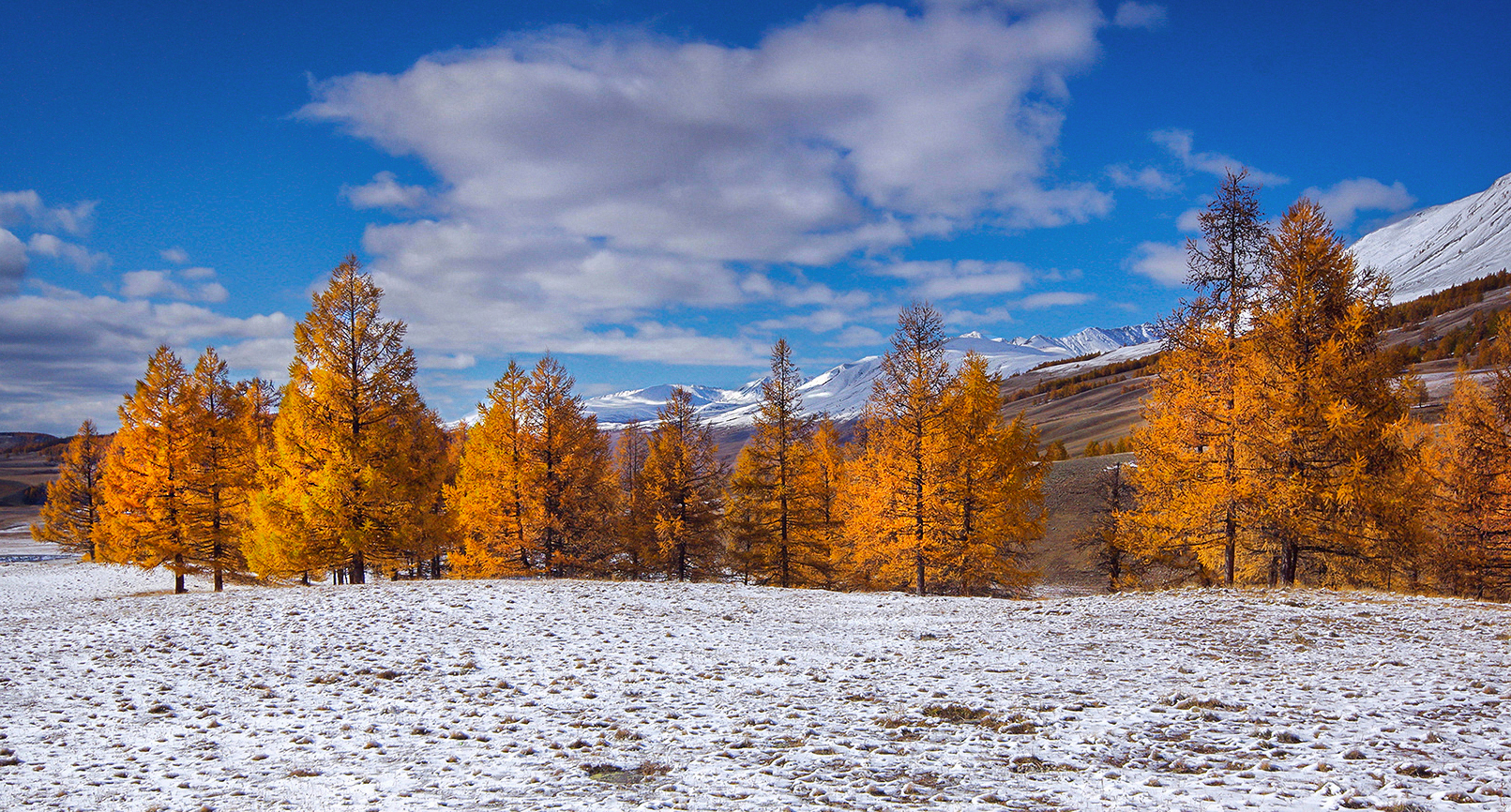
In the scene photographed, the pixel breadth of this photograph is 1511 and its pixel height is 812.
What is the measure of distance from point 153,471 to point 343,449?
50.2 ft

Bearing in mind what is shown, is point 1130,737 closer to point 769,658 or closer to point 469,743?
point 769,658

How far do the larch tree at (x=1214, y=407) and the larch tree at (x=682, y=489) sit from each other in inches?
775

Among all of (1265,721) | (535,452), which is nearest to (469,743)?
(1265,721)

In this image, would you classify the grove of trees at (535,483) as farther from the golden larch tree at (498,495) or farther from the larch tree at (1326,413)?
the larch tree at (1326,413)

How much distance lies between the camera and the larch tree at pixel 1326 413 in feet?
62.1

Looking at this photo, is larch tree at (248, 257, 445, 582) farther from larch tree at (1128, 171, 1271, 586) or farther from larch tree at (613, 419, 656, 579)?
larch tree at (1128, 171, 1271, 586)

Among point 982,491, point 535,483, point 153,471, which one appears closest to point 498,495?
point 535,483

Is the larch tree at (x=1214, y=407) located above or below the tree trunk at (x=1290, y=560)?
above

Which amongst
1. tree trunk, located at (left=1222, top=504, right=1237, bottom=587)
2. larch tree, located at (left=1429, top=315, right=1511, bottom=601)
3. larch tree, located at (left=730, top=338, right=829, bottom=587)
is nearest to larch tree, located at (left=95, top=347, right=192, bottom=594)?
larch tree, located at (left=730, top=338, right=829, bottom=587)

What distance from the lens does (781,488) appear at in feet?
108

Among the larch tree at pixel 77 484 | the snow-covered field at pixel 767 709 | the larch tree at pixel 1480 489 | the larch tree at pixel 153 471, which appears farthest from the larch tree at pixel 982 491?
the larch tree at pixel 77 484

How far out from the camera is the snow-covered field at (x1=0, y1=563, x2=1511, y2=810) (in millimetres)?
6238

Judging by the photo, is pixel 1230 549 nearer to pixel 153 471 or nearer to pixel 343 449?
pixel 343 449

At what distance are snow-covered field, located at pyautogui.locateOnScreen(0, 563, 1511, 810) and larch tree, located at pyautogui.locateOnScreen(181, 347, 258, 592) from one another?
16.4 m
